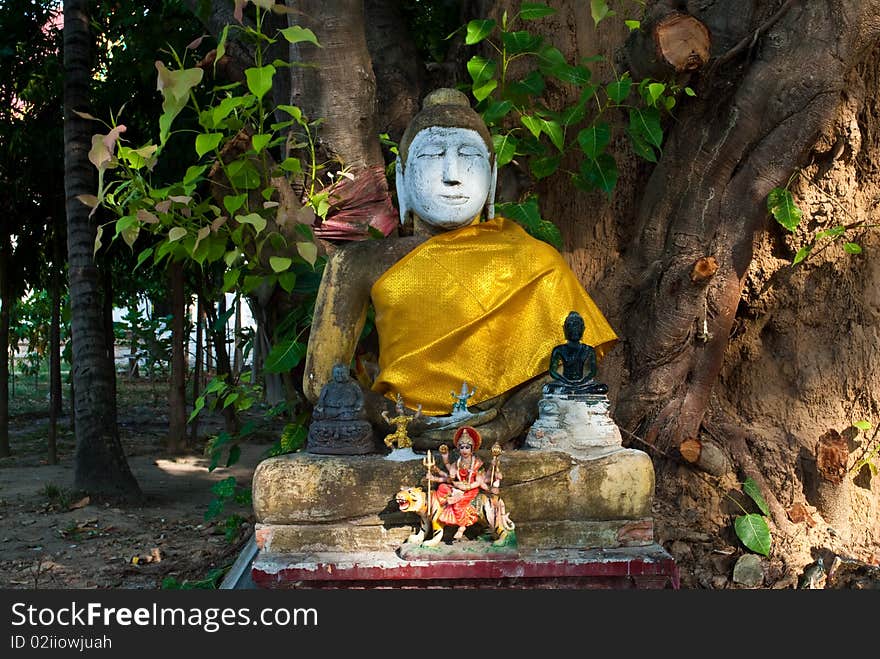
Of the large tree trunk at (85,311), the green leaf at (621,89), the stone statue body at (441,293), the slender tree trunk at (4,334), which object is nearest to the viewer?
the stone statue body at (441,293)

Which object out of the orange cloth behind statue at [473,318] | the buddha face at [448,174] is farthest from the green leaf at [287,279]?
the buddha face at [448,174]

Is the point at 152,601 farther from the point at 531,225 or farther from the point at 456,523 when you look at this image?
the point at 531,225

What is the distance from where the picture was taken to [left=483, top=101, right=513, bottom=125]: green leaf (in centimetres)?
430

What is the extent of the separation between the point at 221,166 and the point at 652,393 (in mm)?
2217

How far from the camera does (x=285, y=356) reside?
4.37m

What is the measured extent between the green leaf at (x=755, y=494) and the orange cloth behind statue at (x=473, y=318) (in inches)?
48.6

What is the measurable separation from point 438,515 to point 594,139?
79.6 inches

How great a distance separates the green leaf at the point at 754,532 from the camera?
4.25m

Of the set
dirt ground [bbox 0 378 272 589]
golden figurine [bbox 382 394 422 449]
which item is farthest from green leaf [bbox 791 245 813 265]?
dirt ground [bbox 0 378 272 589]

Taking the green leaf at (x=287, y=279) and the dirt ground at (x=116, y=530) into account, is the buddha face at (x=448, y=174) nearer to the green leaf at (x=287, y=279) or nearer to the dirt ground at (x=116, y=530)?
the green leaf at (x=287, y=279)

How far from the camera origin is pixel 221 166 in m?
4.00

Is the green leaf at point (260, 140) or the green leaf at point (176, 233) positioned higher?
the green leaf at point (260, 140)

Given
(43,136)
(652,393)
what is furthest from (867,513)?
(43,136)

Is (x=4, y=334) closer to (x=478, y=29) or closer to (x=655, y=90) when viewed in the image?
(x=478, y=29)
